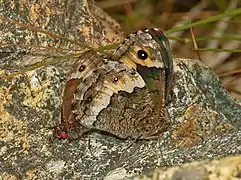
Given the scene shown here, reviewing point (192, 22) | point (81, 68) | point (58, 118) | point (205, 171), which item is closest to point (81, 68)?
point (81, 68)

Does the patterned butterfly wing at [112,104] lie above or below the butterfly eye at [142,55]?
below

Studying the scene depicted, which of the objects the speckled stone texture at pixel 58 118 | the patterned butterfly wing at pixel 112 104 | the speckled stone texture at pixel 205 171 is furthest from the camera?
the patterned butterfly wing at pixel 112 104

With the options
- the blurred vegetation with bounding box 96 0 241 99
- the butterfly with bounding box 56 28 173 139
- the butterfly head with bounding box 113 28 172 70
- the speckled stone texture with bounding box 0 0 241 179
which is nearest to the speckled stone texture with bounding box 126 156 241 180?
the speckled stone texture with bounding box 0 0 241 179

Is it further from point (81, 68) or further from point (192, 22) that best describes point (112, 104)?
point (192, 22)

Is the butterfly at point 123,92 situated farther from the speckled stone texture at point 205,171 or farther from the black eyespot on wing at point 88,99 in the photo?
the speckled stone texture at point 205,171

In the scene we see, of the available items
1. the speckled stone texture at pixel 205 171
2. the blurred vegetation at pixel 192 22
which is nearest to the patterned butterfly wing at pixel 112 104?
the speckled stone texture at pixel 205 171

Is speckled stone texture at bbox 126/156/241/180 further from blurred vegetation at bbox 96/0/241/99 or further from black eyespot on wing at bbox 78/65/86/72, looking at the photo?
blurred vegetation at bbox 96/0/241/99
